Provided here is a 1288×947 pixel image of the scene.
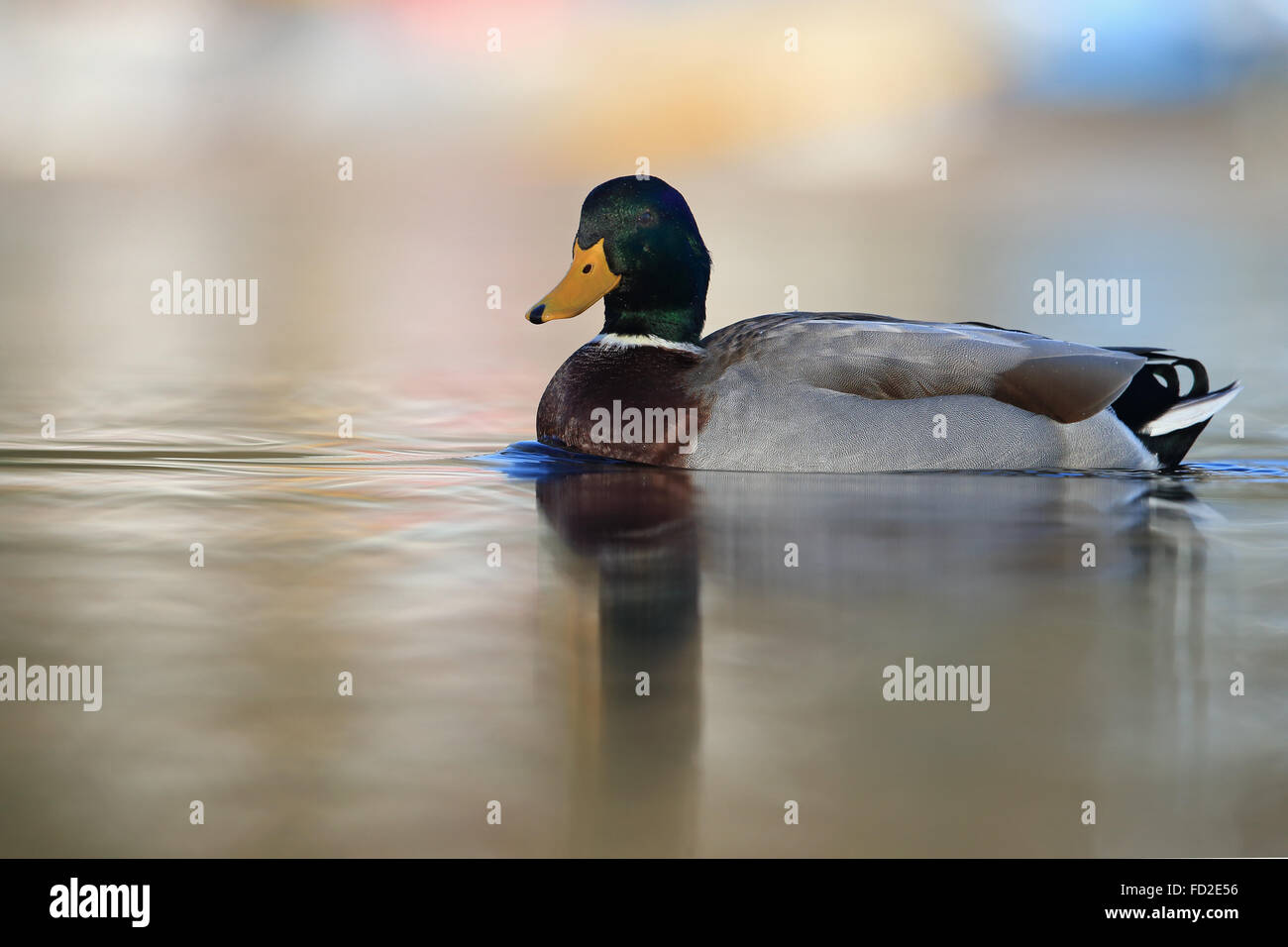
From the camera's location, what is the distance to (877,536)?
4602mm

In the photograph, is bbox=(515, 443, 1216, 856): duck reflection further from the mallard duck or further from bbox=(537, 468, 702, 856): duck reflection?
the mallard duck

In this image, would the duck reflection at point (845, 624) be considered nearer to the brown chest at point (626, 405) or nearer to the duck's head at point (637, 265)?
the brown chest at point (626, 405)

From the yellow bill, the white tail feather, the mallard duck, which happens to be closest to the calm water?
the mallard duck

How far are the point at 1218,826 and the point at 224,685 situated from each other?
2098mm

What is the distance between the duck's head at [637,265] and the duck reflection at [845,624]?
44.4 inches

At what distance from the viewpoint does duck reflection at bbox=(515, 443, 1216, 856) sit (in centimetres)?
250

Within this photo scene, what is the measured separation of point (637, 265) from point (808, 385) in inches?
47.0

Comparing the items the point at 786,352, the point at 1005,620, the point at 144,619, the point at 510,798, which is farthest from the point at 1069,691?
the point at 786,352

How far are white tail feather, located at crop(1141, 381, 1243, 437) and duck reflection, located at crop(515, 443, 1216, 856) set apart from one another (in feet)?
2.38

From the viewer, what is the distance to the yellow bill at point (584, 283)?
6438 mm
